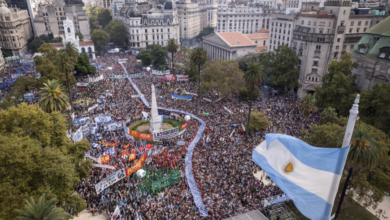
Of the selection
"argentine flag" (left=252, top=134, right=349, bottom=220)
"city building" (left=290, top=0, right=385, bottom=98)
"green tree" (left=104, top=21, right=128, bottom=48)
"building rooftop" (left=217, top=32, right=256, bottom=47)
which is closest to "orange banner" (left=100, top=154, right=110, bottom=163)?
"argentine flag" (left=252, top=134, right=349, bottom=220)

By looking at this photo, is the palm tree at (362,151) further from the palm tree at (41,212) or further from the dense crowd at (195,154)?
the palm tree at (41,212)

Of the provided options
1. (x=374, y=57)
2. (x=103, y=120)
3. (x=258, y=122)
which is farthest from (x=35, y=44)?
(x=374, y=57)

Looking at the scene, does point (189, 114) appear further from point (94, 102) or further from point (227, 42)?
point (227, 42)

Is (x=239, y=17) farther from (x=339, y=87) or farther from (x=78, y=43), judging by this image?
(x=339, y=87)

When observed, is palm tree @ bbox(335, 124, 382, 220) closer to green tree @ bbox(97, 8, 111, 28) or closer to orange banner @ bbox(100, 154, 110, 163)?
orange banner @ bbox(100, 154, 110, 163)

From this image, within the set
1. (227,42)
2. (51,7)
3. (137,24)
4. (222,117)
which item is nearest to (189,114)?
(222,117)

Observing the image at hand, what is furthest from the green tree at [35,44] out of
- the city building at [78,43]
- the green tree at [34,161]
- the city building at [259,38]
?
the green tree at [34,161]
